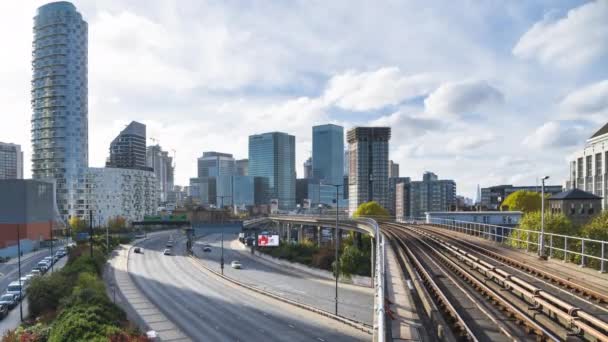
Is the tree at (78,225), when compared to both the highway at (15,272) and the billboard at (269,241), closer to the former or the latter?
the highway at (15,272)

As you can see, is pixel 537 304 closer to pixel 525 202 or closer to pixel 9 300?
pixel 9 300

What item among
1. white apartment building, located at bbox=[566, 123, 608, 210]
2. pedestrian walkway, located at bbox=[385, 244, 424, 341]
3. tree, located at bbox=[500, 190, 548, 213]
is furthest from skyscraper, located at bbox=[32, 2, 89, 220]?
white apartment building, located at bbox=[566, 123, 608, 210]

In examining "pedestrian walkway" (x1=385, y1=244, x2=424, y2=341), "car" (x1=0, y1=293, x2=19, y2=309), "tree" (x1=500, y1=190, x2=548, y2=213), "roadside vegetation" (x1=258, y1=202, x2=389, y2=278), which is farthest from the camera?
"tree" (x1=500, y1=190, x2=548, y2=213)

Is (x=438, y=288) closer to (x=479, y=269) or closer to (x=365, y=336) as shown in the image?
(x=479, y=269)

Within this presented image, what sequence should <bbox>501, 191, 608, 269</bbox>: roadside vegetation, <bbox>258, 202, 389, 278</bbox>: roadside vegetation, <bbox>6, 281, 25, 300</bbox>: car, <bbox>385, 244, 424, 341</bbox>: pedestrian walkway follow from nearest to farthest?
<bbox>385, 244, 424, 341</bbox>: pedestrian walkway, <bbox>501, 191, 608, 269</bbox>: roadside vegetation, <bbox>6, 281, 25, 300</bbox>: car, <bbox>258, 202, 389, 278</bbox>: roadside vegetation

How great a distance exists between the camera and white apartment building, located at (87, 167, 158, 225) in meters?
150

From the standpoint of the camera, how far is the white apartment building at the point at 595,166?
84.4 metres

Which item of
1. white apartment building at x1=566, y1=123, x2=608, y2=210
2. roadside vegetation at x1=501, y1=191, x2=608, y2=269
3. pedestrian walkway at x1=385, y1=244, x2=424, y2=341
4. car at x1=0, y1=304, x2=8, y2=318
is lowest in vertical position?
car at x1=0, y1=304, x2=8, y2=318

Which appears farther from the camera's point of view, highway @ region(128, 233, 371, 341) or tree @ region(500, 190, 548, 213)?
tree @ region(500, 190, 548, 213)

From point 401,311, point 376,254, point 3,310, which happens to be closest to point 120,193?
point 3,310

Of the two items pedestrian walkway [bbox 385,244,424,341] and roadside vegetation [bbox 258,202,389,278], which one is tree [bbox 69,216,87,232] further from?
pedestrian walkway [bbox 385,244,424,341]

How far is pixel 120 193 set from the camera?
160 meters

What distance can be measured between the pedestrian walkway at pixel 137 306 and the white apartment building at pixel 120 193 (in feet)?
283

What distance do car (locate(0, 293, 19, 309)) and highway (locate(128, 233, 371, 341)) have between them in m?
14.9
